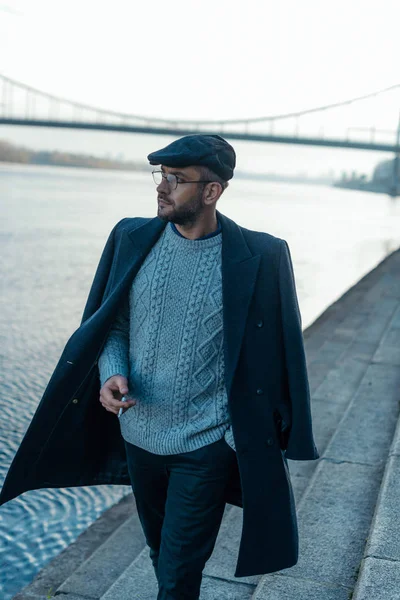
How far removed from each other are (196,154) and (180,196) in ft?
0.33

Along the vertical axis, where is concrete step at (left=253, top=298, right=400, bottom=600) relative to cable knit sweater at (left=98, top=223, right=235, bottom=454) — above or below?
below

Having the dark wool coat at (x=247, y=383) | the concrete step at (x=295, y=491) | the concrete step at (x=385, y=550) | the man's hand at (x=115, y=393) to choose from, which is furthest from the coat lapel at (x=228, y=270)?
the concrete step at (x=295, y=491)

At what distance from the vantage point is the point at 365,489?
3.09 metres

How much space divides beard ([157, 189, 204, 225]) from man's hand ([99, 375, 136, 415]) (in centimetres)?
38

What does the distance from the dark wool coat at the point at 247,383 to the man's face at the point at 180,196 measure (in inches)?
4.3

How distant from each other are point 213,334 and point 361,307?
7.58 meters

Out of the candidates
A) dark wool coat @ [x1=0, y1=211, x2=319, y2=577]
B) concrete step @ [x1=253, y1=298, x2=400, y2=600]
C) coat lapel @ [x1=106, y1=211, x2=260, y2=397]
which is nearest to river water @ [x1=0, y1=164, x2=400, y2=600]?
concrete step @ [x1=253, y1=298, x2=400, y2=600]

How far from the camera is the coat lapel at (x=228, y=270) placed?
6.13ft

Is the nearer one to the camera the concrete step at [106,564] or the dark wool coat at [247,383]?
the dark wool coat at [247,383]

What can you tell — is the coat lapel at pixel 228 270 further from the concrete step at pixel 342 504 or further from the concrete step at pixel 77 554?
the concrete step at pixel 77 554

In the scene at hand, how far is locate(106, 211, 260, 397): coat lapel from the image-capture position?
73.6 inches

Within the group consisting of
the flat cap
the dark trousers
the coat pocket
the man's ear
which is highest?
the flat cap

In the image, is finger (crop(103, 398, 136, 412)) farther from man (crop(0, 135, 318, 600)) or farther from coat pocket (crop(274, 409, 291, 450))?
coat pocket (crop(274, 409, 291, 450))

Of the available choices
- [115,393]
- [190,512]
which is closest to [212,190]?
[115,393]
